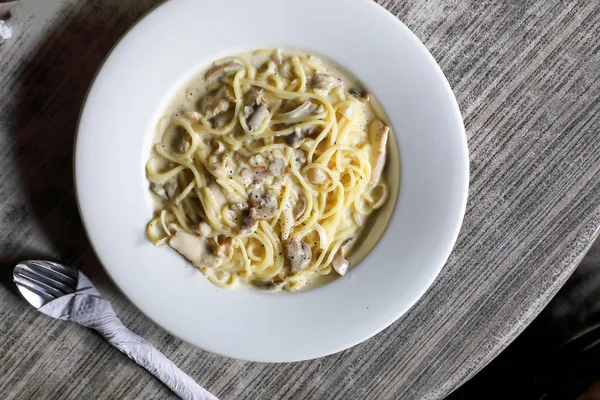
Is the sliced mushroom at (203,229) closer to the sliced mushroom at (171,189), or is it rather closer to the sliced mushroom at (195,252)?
the sliced mushroom at (195,252)

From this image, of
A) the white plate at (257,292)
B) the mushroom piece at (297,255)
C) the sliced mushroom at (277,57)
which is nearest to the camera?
the white plate at (257,292)

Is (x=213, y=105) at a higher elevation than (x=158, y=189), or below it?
higher

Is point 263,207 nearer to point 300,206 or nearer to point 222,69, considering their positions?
point 300,206

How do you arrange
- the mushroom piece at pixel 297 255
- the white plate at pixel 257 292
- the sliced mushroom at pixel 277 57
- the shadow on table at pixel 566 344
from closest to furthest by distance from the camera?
the white plate at pixel 257 292, the sliced mushroom at pixel 277 57, the mushroom piece at pixel 297 255, the shadow on table at pixel 566 344

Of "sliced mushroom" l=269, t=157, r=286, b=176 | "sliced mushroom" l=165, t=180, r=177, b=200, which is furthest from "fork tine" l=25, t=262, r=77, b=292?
"sliced mushroom" l=269, t=157, r=286, b=176

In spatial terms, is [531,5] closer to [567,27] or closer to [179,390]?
[567,27]

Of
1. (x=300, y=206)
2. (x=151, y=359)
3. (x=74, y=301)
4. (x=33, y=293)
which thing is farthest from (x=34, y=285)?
(x=300, y=206)

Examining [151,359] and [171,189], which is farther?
[151,359]

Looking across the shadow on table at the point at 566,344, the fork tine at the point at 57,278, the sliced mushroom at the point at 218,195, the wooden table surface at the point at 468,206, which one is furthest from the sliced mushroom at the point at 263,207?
the shadow on table at the point at 566,344
